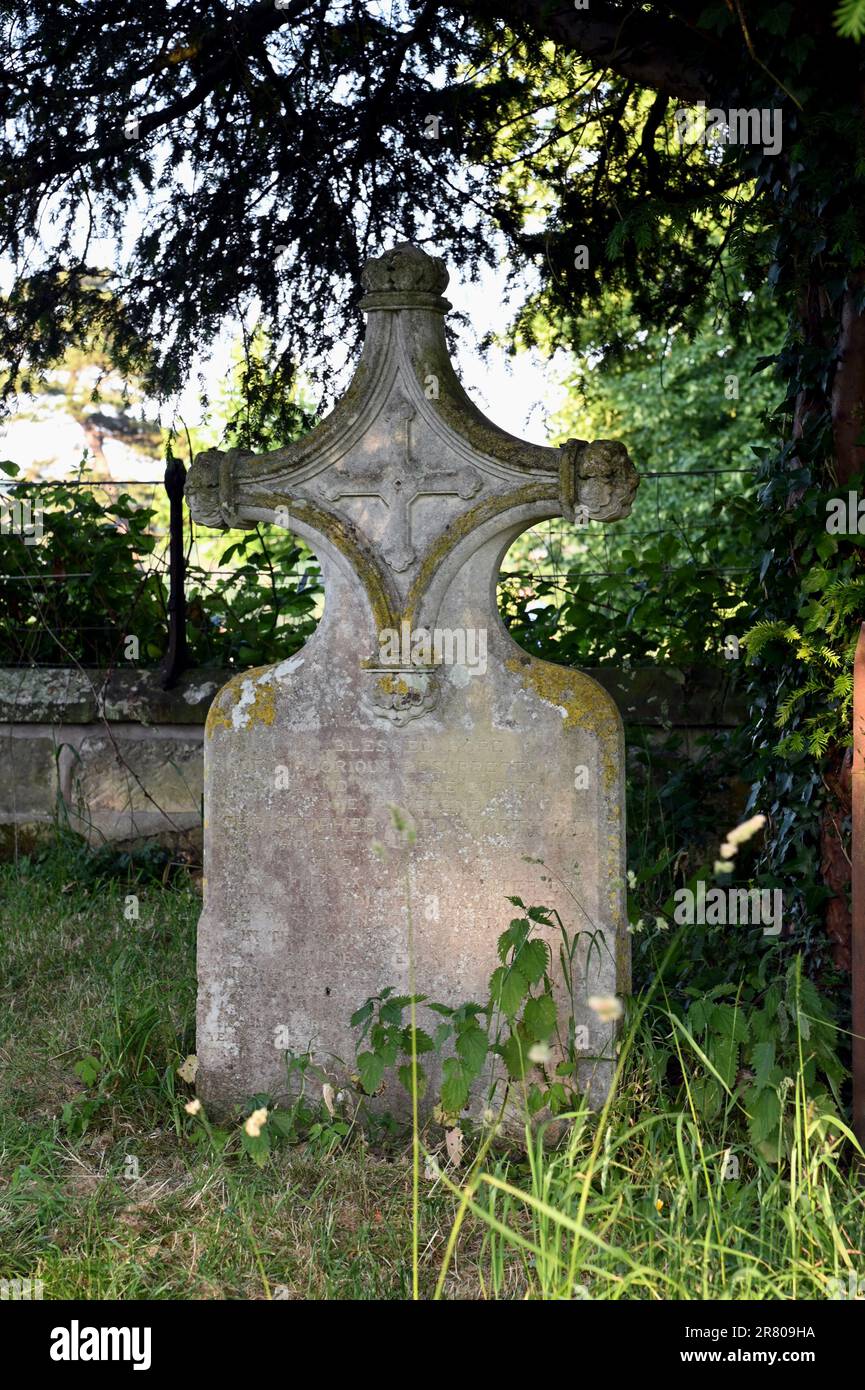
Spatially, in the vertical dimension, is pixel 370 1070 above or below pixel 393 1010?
below

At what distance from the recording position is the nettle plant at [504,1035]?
9.70 feet

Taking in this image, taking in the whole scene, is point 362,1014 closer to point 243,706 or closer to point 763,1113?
point 243,706

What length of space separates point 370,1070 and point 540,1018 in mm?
404

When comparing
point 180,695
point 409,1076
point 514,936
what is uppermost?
point 180,695

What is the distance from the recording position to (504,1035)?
3.31 meters

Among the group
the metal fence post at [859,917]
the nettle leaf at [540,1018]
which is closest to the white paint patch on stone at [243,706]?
the nettle leaf at [540,1018]

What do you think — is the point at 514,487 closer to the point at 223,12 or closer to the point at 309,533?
the point at 309,533

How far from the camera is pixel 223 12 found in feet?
14.9

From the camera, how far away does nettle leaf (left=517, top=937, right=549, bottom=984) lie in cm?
300

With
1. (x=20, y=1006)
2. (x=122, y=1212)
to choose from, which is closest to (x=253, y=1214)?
(x=122, y=1212)

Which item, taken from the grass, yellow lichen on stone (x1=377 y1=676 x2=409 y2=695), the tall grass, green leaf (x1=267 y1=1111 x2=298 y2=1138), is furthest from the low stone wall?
the tall grass

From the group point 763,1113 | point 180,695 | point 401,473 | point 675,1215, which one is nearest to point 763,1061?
point 763,1113

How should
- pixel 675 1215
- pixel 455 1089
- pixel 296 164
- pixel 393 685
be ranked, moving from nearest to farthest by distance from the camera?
pixel 675 1215 < pixel 455 1089 < pixel 393 685 < pixel 296 164

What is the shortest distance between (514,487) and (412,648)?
485 millimetres
